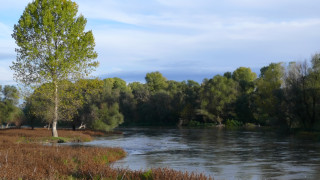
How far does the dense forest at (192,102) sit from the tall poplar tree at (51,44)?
1389 mm

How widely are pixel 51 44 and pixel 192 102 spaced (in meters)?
86.0

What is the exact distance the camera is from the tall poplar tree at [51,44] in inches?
1635

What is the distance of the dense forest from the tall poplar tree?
1389 millimetres

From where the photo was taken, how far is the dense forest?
4609cm

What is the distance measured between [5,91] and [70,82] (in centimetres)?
4105

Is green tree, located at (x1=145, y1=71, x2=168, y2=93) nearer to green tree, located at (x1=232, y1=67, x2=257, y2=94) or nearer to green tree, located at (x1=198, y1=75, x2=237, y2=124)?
green tree, located at (x1=232, y1=67, x2=257, y2=94)

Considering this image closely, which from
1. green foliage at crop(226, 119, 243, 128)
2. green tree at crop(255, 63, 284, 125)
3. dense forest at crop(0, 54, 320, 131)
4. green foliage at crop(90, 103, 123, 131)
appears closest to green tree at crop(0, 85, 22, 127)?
dense forest at crop(0, 54, 320, 131)

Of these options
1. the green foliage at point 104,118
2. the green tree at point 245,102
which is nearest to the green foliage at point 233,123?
the green tree at point 245,102

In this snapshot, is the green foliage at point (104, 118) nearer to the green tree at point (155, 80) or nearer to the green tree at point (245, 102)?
the green tree at point (245, 102)

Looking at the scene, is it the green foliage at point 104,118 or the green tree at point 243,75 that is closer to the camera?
the green foliage at point 104,118

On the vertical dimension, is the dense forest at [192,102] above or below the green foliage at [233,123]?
above

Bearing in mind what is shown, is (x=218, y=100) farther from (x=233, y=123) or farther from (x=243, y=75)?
(x=243, y=75)

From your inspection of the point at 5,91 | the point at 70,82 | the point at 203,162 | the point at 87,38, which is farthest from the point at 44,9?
the point at 5,91

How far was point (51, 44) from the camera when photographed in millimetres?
41844
